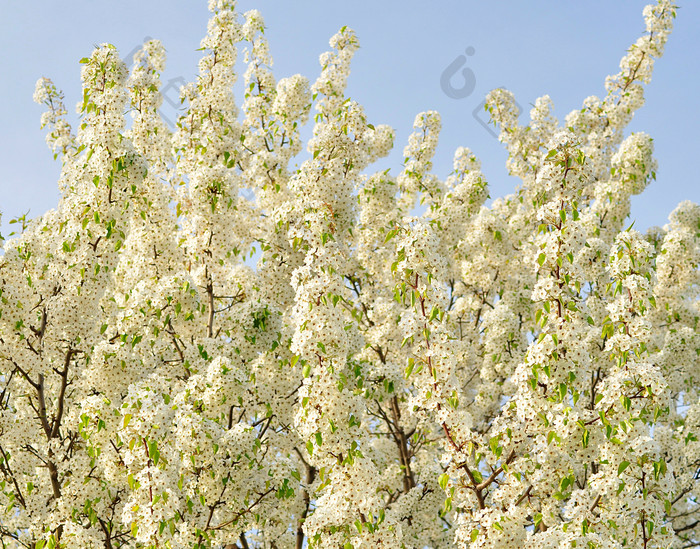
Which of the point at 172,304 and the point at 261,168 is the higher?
the point at 261,168

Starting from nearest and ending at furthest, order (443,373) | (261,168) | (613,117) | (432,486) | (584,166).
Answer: (443,373), (584,166), (432,486), (261,168), (613,117)

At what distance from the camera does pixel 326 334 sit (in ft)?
21.6

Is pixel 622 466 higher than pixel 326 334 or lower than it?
lower

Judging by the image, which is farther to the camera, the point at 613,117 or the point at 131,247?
the point at 613,117

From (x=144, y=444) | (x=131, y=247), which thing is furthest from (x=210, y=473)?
(x=131, y=247)

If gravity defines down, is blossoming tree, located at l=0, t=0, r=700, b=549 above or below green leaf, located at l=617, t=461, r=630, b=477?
above

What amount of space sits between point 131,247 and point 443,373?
17.8 ft

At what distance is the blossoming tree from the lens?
6.63 m

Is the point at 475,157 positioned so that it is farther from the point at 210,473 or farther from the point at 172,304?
the point at 210,473

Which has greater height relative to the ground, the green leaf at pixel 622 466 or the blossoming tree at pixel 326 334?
the blossoming tree at pixel 326 334

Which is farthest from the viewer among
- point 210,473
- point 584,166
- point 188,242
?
point 188,242

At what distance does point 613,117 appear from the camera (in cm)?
1424

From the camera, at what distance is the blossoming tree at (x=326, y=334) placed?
21.7 feet

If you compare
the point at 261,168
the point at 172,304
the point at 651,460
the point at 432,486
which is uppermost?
the point at 261,168
